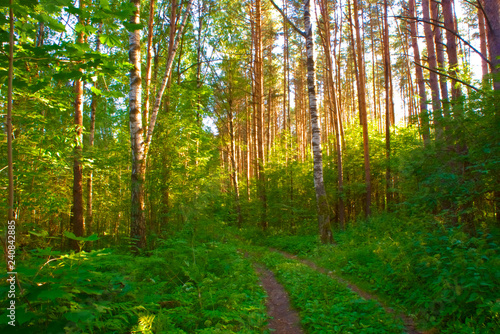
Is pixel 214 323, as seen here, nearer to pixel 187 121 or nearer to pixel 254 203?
pixel 187 121

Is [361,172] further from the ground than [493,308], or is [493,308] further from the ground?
[361,172]

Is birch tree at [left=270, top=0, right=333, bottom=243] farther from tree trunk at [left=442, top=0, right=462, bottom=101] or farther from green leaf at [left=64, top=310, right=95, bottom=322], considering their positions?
green leaf at [left=64, top=310, right=95, bottom=322]

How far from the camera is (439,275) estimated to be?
4.28 meters

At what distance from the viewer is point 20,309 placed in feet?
6.17

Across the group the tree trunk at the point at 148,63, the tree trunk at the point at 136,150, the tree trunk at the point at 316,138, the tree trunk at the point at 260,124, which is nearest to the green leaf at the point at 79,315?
the tree trunk at the point at 136,150

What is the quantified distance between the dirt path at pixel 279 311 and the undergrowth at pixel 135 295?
0.22 meters

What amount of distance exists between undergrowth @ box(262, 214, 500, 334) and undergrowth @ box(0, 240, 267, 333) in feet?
7.81

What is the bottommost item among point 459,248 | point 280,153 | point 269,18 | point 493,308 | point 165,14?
point 493,308

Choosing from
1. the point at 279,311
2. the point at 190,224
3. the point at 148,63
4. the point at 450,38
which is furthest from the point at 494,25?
the point at 148,63

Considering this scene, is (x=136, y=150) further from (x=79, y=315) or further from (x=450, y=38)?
(x=450, y=38)

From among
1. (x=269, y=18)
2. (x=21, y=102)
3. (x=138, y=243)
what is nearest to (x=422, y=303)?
(x=138, y=243)

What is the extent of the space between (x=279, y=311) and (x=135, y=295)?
2.61 meters

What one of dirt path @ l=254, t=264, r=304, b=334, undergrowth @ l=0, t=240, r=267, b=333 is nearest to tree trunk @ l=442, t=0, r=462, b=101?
dirt path @ l=254, t=264, r=304, b=334

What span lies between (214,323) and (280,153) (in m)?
13.2
